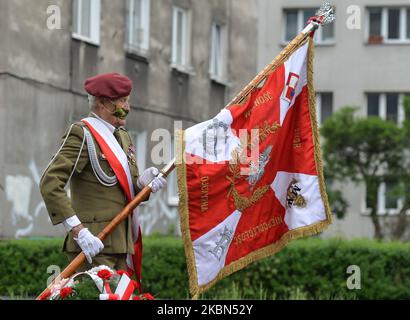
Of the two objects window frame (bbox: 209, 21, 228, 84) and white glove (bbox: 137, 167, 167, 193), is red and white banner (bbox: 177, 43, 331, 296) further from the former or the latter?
window frame (bbox: 209, 21, 228, 84)

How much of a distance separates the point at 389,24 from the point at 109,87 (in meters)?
28.8

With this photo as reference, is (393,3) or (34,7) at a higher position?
(393,3)

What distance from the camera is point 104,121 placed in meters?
6.88

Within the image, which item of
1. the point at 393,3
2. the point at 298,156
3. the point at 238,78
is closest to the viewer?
the point at 298,156

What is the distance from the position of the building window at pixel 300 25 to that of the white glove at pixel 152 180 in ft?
91.5

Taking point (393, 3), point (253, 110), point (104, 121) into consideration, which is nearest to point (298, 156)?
point (253, 110)

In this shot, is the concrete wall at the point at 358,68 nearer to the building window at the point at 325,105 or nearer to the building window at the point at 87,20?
the building window at the point at 325,105

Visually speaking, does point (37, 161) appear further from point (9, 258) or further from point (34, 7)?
point (9, 258)

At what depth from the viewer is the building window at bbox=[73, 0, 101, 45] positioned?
63.4 feet

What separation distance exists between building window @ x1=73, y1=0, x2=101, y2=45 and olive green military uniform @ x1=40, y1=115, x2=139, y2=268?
12515 mm

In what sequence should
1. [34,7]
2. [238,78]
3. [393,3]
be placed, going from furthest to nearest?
[393,3] → [238,78] → [34,7]

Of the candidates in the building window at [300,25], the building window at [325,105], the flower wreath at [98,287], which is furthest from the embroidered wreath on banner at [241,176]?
the building window at [325,105]

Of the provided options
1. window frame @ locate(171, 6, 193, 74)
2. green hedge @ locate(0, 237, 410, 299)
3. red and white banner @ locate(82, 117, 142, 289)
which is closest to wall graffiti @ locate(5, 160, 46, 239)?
green hedge @ locate(0, 237, 410, 299)
